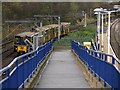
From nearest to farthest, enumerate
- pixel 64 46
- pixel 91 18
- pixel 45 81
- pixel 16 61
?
pixel 16 61 < pixel 45 81 < pixel 64 46 < pixel 91 18

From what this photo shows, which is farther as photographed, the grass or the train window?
the grass

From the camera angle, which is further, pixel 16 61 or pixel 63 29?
pixel 63 29

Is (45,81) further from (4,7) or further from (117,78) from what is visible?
(4,7)

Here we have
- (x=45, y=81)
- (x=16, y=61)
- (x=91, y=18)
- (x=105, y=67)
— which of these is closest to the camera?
(x=16, y=61)

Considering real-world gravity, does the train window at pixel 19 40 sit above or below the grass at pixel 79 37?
above

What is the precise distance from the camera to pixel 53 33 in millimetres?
61281

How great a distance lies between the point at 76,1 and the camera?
9162cm

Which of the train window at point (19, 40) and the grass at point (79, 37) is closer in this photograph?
the train window at point (19, 40)

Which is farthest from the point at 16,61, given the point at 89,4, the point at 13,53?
the point at 89,4

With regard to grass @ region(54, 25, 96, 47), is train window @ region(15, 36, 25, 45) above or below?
above

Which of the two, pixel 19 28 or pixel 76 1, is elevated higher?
pixel 76 1

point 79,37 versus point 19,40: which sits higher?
point 19,40

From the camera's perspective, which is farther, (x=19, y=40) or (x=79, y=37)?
(x=79, y=37)

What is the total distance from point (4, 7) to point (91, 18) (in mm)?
43240
